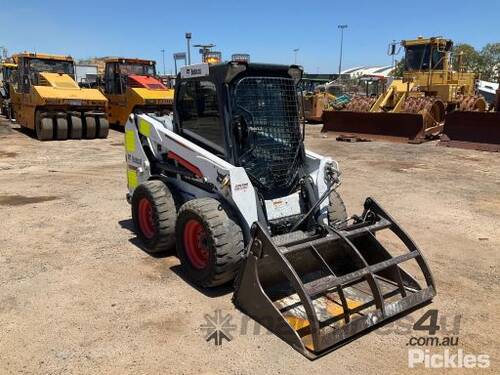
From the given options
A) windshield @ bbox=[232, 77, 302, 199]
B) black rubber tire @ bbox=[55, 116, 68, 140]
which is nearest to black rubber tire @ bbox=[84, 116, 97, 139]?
A: black rubber tire @ bbox=[55, 116, 68, 140]

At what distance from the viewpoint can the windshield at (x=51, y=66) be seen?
50.7 feet

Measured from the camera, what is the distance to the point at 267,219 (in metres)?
4.28

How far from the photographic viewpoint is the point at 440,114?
15164mm

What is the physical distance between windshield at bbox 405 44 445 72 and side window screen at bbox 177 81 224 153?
14951 millimetres

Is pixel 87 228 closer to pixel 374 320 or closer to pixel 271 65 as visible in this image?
pixel 271 65

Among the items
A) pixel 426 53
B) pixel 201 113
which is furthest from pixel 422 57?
pixel 201 113

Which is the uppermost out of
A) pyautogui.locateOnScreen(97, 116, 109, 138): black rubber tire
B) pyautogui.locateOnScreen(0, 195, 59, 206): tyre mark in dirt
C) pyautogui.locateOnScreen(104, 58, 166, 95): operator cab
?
pyautogui.locateOnScreen(104, 58, 166, 95): operator cab

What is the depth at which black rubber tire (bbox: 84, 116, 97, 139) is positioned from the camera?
48.0 feet

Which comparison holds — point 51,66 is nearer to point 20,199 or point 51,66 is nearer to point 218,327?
point 20,199

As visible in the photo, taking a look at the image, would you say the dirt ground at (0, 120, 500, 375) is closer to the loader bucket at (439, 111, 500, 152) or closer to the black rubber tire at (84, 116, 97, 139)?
the loader bucket at (439, 111, 500, 152)

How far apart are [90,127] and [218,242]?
12.1 metres

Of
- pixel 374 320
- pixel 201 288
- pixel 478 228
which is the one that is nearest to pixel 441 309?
pixel 374 320

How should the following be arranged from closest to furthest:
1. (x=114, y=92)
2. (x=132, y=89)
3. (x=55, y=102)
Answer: (x=55, y=102), (x=132, y=89), (x=114, y=92)

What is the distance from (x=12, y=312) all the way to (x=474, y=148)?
40.7ft
